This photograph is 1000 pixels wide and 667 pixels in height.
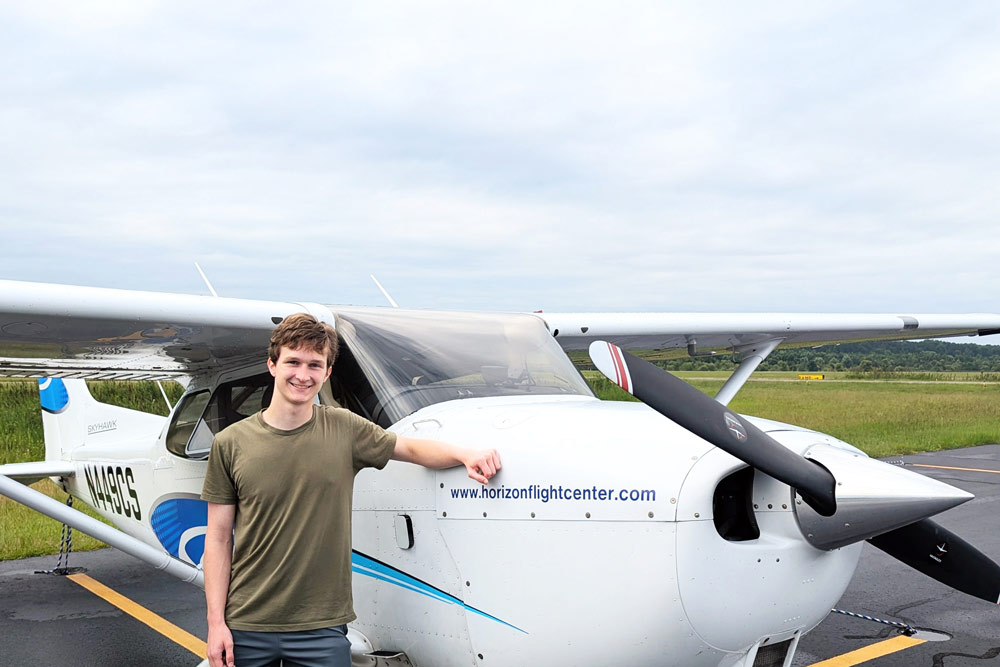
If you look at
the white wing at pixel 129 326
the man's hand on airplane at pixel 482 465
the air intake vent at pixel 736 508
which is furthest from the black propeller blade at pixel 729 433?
the white wing at pixel 129 326

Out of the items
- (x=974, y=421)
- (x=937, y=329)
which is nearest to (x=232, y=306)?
(x=937, y=329)

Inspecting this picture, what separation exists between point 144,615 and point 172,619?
0.89ft

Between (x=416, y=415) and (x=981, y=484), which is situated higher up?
(x=416, y=415)

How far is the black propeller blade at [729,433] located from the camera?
102 inches

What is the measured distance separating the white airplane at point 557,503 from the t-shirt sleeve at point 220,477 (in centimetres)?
78

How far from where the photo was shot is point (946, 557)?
3.59 metres

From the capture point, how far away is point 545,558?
2855 millimetres

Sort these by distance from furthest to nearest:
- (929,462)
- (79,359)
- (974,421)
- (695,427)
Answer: (974,421), (929,462), (79,359), (695,427)

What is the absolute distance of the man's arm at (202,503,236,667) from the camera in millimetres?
2613

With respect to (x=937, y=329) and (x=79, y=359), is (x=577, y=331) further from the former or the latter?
(x=937, y=329)

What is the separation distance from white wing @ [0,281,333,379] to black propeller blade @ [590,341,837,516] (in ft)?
5.53

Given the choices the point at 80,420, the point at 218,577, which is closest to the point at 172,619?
the point at 80,420

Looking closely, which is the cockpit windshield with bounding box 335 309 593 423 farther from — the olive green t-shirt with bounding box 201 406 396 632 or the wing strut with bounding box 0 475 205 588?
A: the wing strut with bounding box 0 475 205 588

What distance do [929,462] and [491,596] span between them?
1270cm
